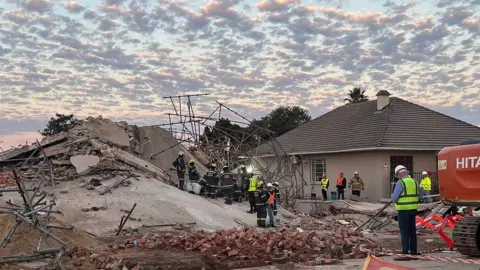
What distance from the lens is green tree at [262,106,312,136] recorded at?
64.6 m

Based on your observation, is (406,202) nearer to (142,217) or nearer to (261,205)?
(261,205)

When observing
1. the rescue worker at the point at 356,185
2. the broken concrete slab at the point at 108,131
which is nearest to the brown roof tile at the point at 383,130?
the rescue worker at the point at 356,185

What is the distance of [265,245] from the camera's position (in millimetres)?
11695

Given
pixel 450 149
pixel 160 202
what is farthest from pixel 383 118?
pixel 450 149

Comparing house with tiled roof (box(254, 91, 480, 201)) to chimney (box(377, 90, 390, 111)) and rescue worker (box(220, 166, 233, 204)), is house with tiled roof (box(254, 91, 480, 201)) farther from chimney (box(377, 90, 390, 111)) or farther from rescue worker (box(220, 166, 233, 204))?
rescue worker (box(220, 166, 233, 204))

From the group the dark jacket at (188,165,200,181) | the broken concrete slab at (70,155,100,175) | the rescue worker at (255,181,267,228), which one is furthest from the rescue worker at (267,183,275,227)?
the broken concrete slab at (70,155,100,175)

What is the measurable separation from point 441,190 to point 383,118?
19121mm

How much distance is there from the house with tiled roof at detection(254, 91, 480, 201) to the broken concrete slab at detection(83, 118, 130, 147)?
26.1 ft

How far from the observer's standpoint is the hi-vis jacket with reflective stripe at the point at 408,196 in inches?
413

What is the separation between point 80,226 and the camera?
15336 mm

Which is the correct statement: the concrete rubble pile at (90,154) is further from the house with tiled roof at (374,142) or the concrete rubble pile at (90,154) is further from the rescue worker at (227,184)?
the house with tiled roof at (374,142)

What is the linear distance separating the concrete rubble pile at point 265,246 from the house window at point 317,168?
684 inches

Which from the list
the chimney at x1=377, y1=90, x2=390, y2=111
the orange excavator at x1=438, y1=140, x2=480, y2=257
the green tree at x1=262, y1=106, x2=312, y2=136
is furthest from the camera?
the green tree at x1=262, y1=106, x2=312, y2=136

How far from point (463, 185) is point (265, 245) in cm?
449
